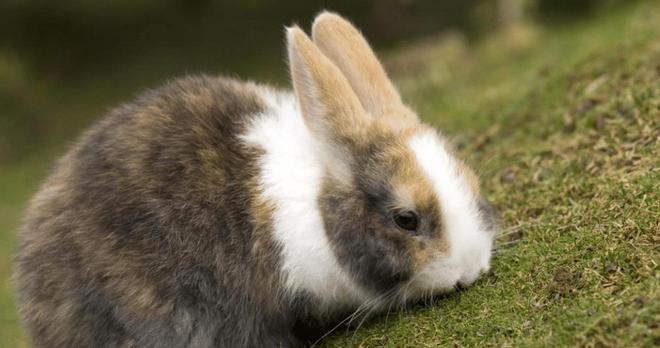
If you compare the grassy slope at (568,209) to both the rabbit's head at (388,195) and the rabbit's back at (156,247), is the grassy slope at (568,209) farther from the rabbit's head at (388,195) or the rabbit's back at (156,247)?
the rabbit's back at (156,247)

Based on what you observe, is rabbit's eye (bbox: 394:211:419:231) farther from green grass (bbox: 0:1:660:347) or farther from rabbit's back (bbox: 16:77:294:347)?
rabbit's back (bbox: 16:77:294:347)

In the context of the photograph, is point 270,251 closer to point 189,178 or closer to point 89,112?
point 189,178

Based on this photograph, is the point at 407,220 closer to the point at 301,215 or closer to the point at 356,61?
the point at 301,215

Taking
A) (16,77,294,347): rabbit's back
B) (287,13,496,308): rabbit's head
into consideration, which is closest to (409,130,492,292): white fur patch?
(287,13,496,308): rabbit's head

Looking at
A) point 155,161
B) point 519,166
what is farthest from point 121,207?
point 519,166

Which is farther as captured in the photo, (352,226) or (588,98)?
(588,98)

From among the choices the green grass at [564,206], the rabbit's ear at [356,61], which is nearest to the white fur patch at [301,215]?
the green grass at [564,206]
